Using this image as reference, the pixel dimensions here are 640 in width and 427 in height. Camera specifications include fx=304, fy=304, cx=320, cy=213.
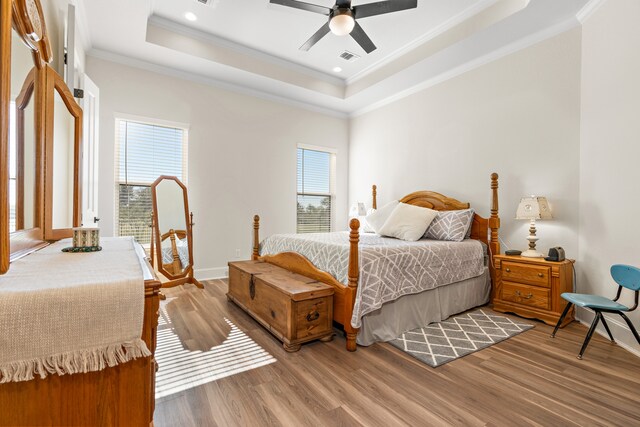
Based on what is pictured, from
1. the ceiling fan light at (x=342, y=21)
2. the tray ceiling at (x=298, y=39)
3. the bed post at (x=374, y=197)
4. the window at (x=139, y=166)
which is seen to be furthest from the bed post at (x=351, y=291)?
the bed post at (x=374, y=197)

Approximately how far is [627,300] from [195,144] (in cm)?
499

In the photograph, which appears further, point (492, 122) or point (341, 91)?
point (341, 91)

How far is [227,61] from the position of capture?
4031 millimetres

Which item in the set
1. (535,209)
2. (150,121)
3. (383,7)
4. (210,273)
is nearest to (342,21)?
(383,7)

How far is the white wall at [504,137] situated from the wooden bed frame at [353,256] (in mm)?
183

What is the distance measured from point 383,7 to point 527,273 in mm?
2831

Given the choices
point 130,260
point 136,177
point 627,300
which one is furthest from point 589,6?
point 136,177

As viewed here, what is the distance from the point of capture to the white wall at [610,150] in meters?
2.39

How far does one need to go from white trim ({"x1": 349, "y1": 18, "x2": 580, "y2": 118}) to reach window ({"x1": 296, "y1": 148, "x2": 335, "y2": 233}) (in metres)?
1.40

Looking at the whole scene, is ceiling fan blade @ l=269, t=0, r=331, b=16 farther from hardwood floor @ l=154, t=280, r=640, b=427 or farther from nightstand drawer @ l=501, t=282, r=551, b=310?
nightstand drawer @ l=501, t=282, r=551, b=310

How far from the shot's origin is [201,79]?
442 cm

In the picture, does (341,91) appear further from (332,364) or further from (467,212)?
(332,364)

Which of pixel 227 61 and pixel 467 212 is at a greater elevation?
pixel 227 61

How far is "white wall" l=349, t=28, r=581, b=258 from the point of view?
309 cm
